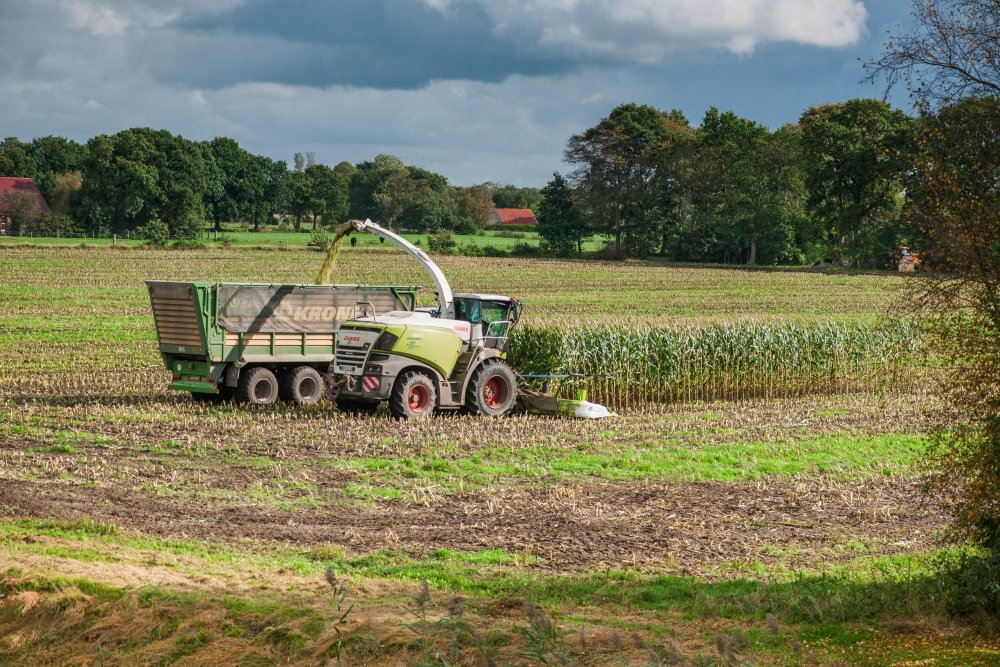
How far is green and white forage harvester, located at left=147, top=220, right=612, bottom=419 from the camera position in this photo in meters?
18.9

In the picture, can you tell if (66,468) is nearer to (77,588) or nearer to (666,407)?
(77,588)

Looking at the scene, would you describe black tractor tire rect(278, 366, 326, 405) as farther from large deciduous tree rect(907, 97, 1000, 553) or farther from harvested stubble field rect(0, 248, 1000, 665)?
large deciduous tree rect(907, 97, 1000, 553)

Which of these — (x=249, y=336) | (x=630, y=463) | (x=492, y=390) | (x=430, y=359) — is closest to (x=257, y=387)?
(x=249, y=336)

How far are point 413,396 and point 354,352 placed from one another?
130 centimetres

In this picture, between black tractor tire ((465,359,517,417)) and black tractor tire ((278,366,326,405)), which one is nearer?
black tractor tire ((465,359,517,417))

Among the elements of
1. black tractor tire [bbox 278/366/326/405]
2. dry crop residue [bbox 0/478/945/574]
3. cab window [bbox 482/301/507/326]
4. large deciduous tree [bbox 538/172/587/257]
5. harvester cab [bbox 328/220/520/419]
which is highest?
large deciduous tree [bbox 538/172/587/257]

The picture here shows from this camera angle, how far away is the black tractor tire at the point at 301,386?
2073 centimetres

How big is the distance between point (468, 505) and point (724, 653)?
661 cm

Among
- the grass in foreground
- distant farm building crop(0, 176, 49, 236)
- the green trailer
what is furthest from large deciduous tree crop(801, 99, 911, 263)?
the grass in foreground

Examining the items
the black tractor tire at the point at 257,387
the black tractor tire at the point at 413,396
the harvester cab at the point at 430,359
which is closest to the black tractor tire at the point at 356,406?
the harvester cab at the point at 430,359


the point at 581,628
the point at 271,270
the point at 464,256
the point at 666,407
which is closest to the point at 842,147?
the point at 464,256

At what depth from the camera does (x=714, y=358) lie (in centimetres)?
2419

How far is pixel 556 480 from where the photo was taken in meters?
14.6

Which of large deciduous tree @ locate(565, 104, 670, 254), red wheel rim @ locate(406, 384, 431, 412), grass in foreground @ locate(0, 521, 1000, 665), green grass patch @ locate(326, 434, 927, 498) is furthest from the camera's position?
large deciduous tree @ locate(565, 104, 670, 254)
